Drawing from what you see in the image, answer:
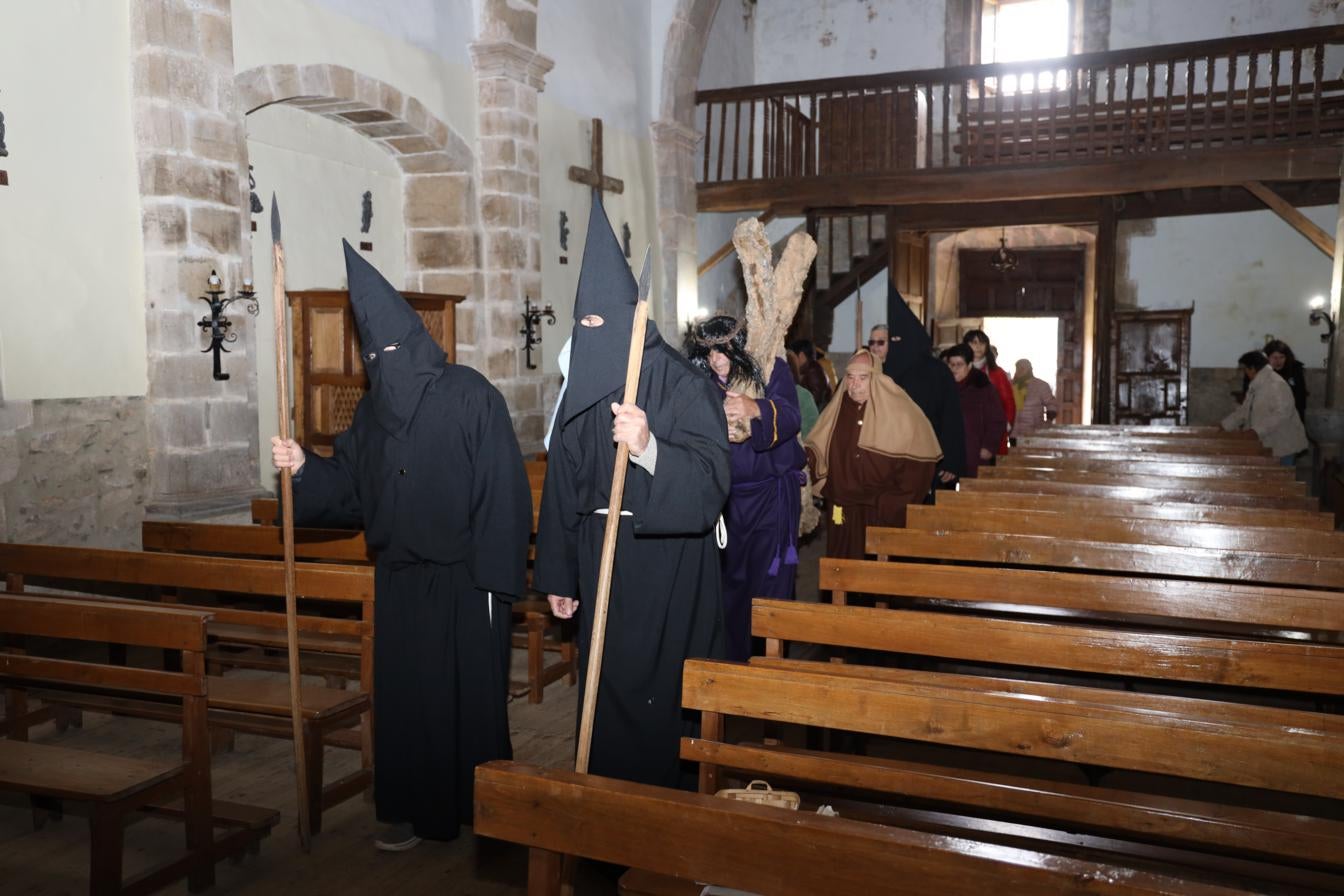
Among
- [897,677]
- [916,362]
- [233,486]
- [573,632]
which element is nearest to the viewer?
[897,677]

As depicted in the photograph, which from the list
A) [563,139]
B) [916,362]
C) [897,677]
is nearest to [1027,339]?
[563,139]

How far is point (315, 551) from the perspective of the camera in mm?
5172

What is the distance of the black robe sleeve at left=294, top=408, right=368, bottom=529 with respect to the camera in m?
3.47

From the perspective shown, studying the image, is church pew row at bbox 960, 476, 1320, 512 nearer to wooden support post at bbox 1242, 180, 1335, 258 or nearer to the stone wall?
the stone wall

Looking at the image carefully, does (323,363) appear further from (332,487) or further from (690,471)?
(690,471)

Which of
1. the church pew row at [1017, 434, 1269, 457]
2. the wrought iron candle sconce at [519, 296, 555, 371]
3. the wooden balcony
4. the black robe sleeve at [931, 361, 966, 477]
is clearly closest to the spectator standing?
the church pew row at [1017, 434, 1269, 457]

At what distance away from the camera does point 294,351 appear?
6598 millimetres

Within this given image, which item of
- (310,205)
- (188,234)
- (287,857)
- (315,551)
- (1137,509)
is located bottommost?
(287,857)

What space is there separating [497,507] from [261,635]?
5.53 ft

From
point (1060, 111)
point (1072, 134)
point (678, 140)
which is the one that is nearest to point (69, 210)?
point (678, 140)

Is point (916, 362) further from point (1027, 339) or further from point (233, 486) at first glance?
point (1027, 339)

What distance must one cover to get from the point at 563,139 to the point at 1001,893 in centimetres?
947

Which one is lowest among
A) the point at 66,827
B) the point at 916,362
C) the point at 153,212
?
the point at 66,827

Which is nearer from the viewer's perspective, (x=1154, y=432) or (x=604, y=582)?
(x=604, y=582)
